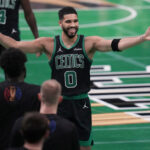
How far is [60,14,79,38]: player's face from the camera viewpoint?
315 inches

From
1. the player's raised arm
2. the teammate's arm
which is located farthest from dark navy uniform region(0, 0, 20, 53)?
the player's raised arm

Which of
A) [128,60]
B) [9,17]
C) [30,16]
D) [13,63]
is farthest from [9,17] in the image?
[128,60]

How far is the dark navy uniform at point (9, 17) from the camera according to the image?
10.0m

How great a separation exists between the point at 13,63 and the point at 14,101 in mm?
383

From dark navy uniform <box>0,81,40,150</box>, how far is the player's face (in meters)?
1.89

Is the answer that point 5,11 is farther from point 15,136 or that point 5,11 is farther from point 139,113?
point 15,136

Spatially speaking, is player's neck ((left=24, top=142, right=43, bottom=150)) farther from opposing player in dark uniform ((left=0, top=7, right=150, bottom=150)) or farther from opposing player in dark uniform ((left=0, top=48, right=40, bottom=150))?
opposing player in dark uniform ((left=0, top=7, right=150, bottom=150))

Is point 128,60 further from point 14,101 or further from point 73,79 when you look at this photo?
point 14,101

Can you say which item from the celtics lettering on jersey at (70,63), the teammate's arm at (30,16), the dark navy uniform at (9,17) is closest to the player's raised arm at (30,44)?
the celtics lettering on jersey at (70,63)

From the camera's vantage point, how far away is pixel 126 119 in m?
11.2

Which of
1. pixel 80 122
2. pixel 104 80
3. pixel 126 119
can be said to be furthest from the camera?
pixel 104 80

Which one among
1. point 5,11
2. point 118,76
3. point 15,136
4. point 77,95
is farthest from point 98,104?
point 15,136

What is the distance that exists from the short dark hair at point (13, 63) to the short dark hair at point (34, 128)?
3.92ft

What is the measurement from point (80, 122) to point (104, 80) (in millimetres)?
5730
